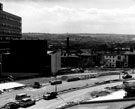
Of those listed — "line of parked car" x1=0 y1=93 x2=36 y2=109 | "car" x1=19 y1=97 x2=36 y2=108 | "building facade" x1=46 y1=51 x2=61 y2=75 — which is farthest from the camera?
"building facade" x1=46 y1=51 x2=61 y2=75

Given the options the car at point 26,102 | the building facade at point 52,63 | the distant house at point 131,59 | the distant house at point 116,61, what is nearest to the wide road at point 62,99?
the car at point 26,102

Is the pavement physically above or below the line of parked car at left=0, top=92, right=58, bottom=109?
below

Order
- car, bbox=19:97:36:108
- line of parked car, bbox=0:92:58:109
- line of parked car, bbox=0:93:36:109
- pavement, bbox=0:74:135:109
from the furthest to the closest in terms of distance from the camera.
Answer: pavement, bbox=0:74:135:109, car, bbox=19:97:36:108, line of parked car, bbox=0:92:58:109, line of parked car, bbox=0:93:36:109

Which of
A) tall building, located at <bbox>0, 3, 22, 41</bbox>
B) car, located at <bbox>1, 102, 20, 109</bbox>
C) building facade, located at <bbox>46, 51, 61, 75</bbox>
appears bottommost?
car, located at <bbox>1, 102, 20, 109</bbox>

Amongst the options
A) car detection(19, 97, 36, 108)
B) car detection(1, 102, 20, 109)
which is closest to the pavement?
car detection(19, 97, 36, 108)

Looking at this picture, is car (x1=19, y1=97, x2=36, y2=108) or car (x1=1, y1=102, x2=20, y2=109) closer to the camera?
car (x1=1, y1=102, x2=20, y2=109)

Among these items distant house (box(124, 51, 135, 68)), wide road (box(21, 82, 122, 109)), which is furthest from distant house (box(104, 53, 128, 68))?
wide road (box(21, 82, 122, 109))

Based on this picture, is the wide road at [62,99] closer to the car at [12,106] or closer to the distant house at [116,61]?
the car at [12,106]

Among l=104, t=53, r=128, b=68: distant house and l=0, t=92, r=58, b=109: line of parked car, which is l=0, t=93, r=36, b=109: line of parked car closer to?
l=0, t=92, r=58, b=109: line of parked car

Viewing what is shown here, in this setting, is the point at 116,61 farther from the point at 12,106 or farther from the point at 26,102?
the point at 12,106
